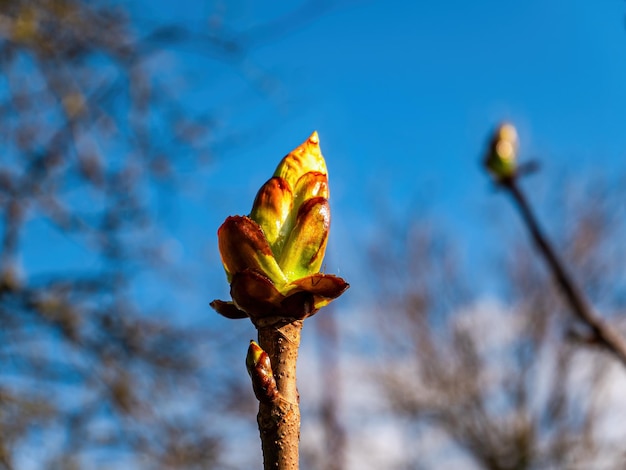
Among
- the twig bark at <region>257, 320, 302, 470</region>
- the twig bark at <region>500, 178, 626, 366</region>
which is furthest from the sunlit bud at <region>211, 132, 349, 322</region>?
the twig bark at <region>500, 178, 626, 366</region>

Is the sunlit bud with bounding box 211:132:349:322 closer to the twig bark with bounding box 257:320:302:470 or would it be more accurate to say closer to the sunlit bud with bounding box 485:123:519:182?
the twig bark with bounding box 257:320:302:470

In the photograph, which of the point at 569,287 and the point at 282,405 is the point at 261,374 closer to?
→ the point at 282,405

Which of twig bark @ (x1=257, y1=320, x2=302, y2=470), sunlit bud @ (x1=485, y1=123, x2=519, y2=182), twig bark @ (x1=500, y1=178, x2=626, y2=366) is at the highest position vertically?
sunlit bud @ (x1=485, y1=123, x2=519, y2=182)

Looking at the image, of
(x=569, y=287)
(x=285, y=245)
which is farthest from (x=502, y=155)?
(x=285, y=245)

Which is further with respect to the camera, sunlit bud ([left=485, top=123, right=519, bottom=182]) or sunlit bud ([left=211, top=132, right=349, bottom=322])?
sunlit bud ([left=485, top=123, right=519, bottom=182])

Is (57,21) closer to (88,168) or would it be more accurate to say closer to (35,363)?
(88,168)

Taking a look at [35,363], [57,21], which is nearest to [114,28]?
[57,21]

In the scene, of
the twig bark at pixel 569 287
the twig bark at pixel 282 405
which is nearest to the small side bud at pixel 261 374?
the twig bark at pixel 282 405
